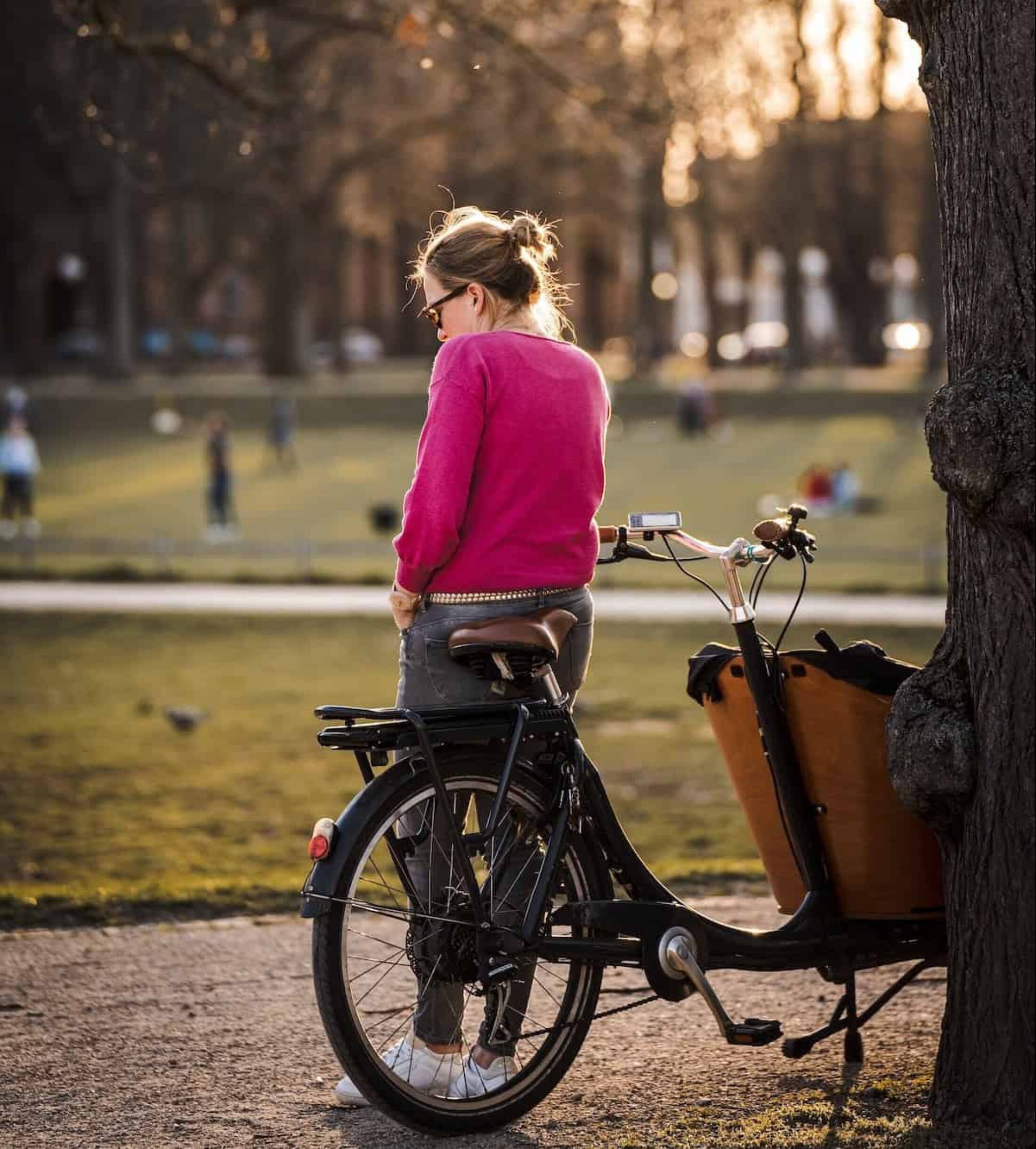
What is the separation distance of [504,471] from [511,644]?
421 mm

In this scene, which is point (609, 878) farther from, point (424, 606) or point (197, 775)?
point (197, 775)

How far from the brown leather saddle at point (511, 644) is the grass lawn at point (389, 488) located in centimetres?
1623

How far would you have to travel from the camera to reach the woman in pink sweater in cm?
409

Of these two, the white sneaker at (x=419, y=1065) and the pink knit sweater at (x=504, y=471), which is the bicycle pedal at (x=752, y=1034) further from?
the pink knit sweater at (x=504, y=471)

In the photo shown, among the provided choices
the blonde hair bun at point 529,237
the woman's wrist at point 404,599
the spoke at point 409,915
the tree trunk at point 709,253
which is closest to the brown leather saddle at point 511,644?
the woman's wrist at point 404,599

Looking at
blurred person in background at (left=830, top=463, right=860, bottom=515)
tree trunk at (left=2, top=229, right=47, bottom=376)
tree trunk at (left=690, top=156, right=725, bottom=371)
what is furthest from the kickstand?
tree trunk at (left=2, top=229, right=47, bottom=376)

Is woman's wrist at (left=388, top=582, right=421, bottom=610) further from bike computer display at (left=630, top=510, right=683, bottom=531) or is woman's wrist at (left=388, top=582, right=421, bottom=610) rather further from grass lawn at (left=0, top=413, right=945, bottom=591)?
grass lawn at (left=0, top=413, right=945, bottom=591)

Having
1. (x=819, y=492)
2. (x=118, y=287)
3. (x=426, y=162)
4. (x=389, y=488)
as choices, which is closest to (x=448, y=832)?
(x=819, y=492)

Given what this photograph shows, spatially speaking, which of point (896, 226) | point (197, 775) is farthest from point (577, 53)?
point (896, 226)

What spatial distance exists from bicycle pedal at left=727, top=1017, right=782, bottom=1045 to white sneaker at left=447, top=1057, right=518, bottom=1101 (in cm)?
48

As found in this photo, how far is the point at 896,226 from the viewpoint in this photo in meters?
60.3

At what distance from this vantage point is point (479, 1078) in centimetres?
412

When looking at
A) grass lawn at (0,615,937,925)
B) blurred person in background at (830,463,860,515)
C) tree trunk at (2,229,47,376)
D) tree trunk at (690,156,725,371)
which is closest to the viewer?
grass lawn at (0,615,937,925)

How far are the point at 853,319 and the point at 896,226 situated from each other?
16.1ft
